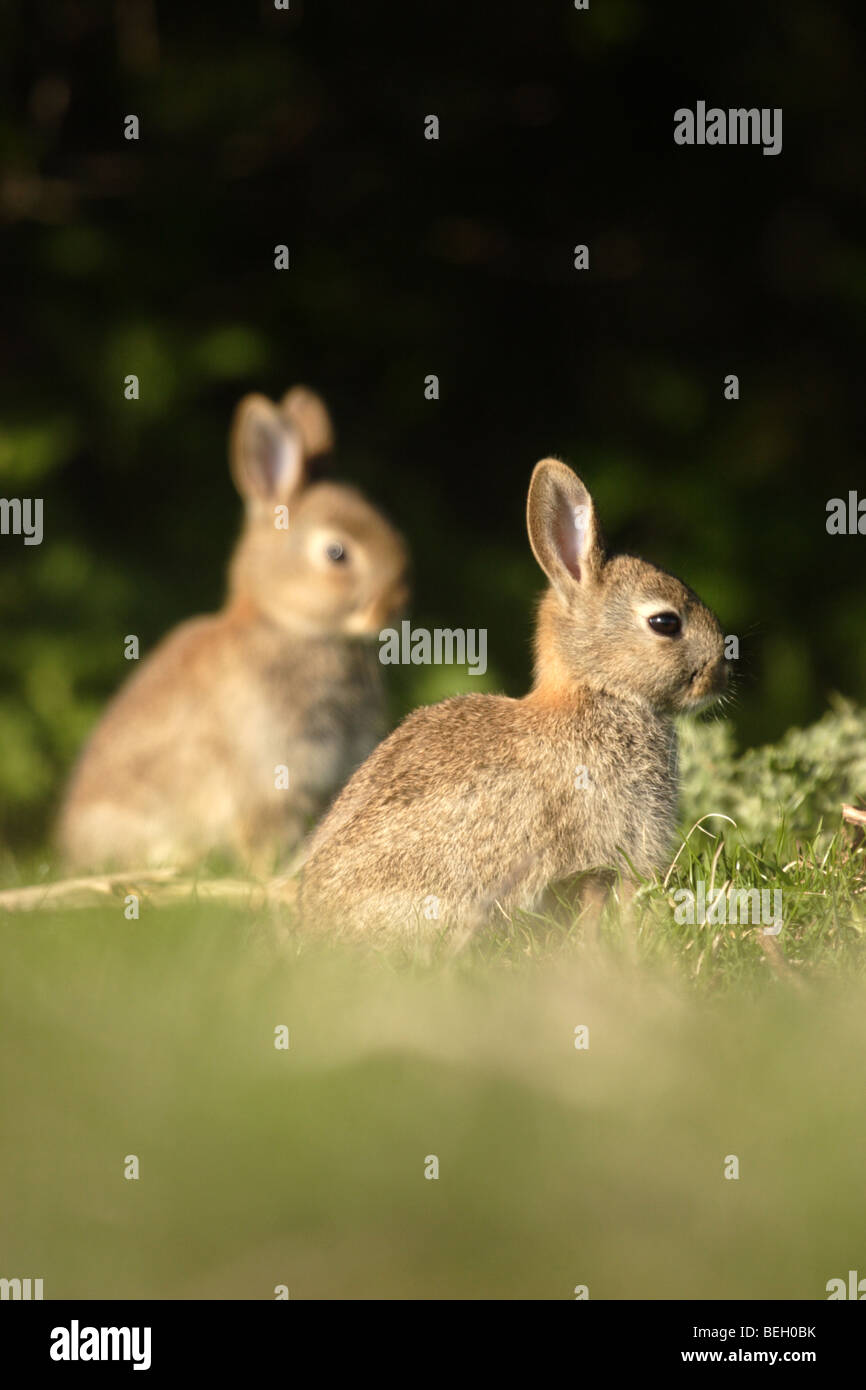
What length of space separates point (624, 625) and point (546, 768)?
517 millimetres

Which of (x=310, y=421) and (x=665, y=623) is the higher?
(x=310, y=421)

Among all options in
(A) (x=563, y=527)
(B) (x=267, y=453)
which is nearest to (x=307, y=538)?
(B) (x=267, y=453)

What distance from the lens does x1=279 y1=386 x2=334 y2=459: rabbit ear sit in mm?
7727

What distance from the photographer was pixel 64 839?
745cm

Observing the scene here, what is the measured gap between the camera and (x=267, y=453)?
774 centimetres

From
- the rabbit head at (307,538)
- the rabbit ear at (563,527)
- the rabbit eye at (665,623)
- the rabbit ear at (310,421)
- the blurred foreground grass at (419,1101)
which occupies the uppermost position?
the rabbit ear at (310,421)

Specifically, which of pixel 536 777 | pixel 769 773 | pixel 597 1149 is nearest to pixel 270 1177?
pixel 597 1149

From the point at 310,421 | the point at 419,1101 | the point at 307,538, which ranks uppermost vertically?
the point at 310,421

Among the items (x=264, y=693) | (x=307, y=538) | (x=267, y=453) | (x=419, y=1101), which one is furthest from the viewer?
(x=267, y=453)

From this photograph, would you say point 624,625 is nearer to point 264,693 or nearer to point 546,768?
point 546,768

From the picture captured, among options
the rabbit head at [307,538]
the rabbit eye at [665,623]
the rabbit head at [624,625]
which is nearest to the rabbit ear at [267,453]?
the rabbit head at [307,538]

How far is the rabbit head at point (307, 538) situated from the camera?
297 inches

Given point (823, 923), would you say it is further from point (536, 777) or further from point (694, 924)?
point (536, 777)

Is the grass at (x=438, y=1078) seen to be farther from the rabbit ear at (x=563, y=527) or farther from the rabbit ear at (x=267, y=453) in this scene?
the rabbit ear at (x=267, y=453)
